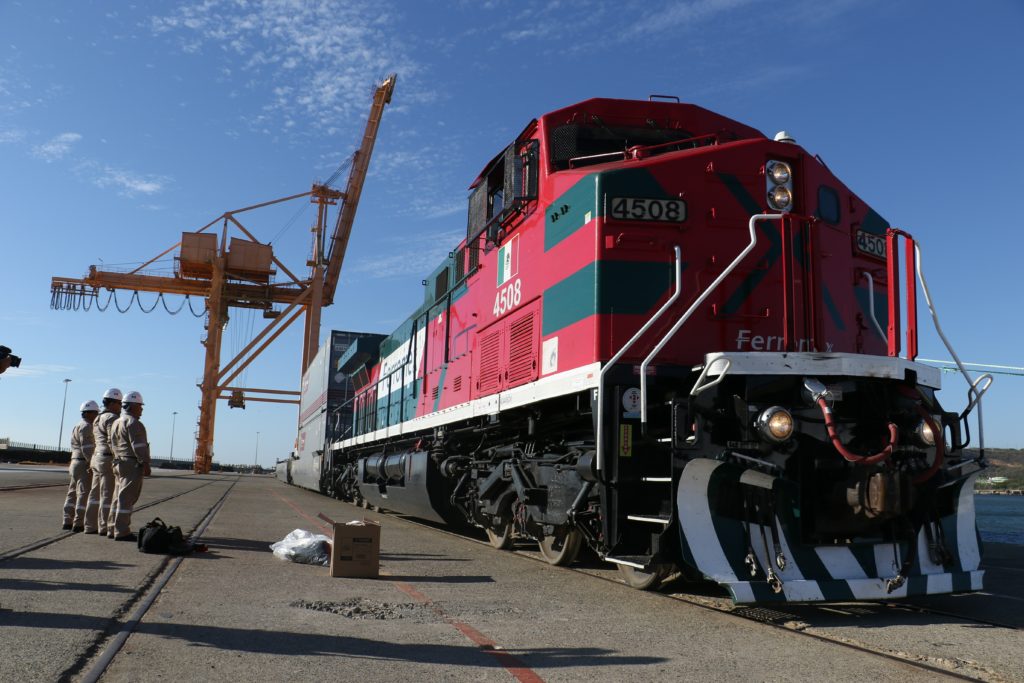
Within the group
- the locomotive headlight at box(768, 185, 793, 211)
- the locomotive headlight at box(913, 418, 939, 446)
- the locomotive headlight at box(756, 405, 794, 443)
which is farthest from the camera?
the locomotive headlight at box(768, 185, 793, 211)

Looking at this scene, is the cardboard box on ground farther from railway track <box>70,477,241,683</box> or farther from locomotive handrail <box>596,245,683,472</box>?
locomotive handrail <box>596,245,683,472</box>

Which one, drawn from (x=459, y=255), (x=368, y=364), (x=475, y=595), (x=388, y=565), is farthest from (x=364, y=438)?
(x=475, y=595)

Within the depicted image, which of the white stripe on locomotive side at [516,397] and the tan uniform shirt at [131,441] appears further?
the tan uniform shirt at [131,441]

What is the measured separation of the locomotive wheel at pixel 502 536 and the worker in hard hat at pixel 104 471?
3679mm

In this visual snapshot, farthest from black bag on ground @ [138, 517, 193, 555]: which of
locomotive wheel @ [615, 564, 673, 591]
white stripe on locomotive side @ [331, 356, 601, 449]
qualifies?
locomotive wheel @ [615, 564, 673, 591]

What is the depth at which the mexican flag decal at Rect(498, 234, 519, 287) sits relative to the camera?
6980mm

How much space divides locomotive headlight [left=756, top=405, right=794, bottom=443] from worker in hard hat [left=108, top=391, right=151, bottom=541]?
5.69 metres

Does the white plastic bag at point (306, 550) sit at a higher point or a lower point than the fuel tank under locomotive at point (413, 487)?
lower

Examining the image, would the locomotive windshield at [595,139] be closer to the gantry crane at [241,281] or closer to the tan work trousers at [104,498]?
the tan work trousers at [104,498]

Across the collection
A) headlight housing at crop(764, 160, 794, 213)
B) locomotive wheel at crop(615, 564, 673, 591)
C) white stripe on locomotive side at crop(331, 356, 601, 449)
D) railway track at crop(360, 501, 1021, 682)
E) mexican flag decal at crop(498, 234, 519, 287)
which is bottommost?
railway track at crop(360, 501, 1021, 682)

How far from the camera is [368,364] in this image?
53.4 feet

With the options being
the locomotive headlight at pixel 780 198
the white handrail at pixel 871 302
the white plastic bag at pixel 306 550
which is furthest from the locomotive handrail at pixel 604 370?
the white plastic bag at pixel 306 550

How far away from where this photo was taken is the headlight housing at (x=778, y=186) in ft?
18.4

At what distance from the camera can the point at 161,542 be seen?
662 centimetres
